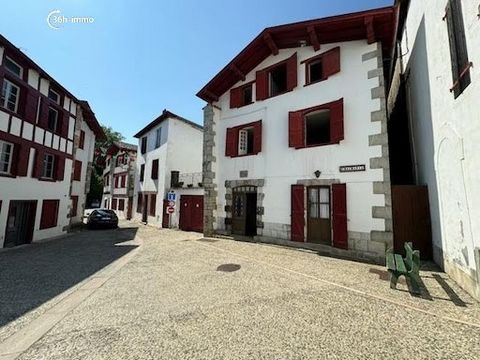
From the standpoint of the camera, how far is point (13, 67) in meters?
10.2

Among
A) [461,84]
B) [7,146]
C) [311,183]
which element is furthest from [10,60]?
[461,84]

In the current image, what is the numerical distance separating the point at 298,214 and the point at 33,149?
12.4 meters

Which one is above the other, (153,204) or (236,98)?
(236,98)

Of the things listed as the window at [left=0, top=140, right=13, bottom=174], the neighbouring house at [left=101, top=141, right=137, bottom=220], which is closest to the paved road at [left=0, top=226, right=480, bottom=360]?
the window at [left=0, top=140, right=13, bottom=174]

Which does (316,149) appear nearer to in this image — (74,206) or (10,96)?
(10,96)

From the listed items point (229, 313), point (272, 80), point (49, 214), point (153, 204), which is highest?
point (272, 80)

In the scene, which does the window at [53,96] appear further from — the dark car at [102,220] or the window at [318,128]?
the window at [318,128]

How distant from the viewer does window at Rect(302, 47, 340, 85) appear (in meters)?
9.44

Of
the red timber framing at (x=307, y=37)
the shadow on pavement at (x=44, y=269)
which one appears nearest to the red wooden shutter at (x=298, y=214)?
the red timber framing at (x=307, y=37)

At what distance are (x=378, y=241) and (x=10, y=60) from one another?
15738mm

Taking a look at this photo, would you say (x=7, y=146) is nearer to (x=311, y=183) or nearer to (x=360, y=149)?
(x=311, y=183)

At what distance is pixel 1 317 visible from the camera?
4.09 m

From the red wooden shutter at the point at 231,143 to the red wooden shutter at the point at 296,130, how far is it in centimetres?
319

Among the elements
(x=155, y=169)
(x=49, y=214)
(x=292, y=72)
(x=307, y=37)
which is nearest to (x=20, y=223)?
(x=49, y=214)
